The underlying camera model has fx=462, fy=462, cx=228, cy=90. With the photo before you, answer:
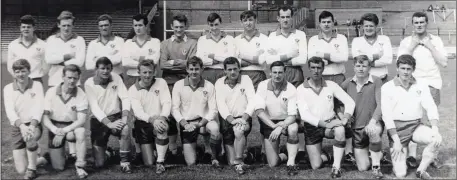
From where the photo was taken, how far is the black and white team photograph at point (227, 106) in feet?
16.7

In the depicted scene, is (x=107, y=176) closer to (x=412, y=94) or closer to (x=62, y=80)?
(x=62, y=80)

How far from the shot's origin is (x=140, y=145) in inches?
218

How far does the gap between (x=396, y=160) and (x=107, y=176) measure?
3.13 m

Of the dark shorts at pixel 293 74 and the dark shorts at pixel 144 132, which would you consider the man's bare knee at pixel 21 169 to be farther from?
the dark shorts at pixel 293 74

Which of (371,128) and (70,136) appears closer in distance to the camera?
(371,128)

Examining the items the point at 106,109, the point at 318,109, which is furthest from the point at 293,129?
the point at 106,109

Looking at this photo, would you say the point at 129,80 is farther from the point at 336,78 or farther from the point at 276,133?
the point at 336,78

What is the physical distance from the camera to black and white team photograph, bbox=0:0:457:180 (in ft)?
16.7

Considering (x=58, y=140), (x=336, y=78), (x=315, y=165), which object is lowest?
(x=315, y=165)

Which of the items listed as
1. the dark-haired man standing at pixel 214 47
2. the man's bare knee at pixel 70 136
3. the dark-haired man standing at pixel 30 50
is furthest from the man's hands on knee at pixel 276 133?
the dark-haired man standing at pixel 30 50

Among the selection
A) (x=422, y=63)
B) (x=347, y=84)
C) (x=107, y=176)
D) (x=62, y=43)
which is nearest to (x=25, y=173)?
(x=107, y=176)

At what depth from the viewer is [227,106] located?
18.2ft

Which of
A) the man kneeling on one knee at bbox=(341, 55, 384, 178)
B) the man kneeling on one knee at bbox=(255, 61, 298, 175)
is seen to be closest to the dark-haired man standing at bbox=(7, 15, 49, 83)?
the man kneeling on one knee at bbox=(255, 61, 298, 175)

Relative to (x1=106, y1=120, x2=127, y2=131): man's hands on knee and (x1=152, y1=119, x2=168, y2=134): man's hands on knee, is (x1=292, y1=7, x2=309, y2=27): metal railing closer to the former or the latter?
(x1=152, y1=119, x2=168, y2=134): man's hands on knee
